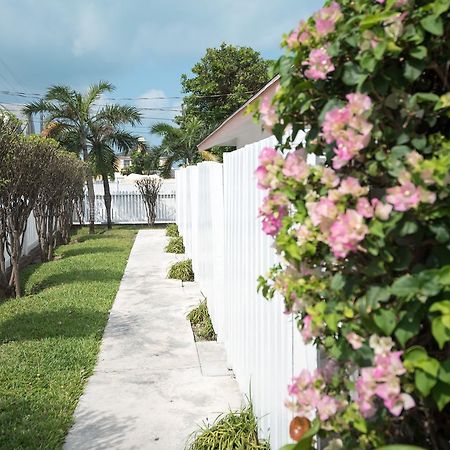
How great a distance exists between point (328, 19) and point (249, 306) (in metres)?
2.60

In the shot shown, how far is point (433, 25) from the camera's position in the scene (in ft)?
3.96

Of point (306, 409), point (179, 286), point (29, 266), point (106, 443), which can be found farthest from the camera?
point (29, 266)

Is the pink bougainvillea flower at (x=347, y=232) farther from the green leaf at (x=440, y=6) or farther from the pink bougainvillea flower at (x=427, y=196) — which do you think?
the green leaf at (x=440, y=6)

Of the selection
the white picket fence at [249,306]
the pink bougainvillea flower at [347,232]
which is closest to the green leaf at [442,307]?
the pink bougainvillea flower at [347,232]

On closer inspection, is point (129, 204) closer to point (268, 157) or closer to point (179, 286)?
point (179, 286)

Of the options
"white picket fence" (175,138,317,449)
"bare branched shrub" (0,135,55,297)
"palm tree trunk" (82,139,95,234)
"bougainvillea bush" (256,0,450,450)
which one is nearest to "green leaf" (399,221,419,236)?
"bougainvillea bush" (256,0,450,450)

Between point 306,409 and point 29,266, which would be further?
point 29,266

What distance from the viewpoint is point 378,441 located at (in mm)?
1406

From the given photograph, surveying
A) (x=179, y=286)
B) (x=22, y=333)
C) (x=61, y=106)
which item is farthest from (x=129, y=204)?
(x=22, y=333)

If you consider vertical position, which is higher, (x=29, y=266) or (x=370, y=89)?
(x=370, y=89)

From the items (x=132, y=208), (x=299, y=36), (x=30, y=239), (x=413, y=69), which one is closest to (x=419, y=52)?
(x=413, y=69)

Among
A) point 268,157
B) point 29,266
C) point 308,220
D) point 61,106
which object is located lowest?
point 29,266

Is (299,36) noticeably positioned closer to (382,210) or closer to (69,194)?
(382,210)

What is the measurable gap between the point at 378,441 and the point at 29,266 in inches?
432
